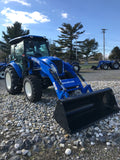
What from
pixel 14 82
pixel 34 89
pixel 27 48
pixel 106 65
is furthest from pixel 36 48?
pixel 106 65

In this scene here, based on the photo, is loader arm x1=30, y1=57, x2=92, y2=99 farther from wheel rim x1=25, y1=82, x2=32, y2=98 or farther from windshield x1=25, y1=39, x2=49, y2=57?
windshield x1=25, y1=39, x2=49, y2=57

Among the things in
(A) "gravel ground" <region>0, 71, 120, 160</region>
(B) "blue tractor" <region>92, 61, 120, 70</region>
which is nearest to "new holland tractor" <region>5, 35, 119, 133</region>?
(A) "gravel ground" <region>0, 71, 120, 160</region>

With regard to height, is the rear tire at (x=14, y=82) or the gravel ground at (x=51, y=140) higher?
the rear tire at (x=14, y=82)

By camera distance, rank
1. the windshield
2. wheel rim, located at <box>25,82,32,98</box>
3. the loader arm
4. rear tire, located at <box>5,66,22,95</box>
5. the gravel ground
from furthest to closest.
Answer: rear tire, located at <box>5,66,22,95</box>, the windshield, wheel rim, located at <box>25,82,32,98</box>, the loader arm, the gravel ground

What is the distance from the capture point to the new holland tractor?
109 inches

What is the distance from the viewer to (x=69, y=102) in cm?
277

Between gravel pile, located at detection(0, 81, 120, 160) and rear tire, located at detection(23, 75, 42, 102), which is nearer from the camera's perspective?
gravel pile, located at detection(0, 81, 120, 160)

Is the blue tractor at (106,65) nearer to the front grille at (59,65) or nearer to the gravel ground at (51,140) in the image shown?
the front grille at (59,65)

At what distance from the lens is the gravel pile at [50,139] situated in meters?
2.15

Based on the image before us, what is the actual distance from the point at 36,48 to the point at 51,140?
3829mm

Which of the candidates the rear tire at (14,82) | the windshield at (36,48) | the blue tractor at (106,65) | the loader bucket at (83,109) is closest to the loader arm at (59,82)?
the loader bucket at (83,109)

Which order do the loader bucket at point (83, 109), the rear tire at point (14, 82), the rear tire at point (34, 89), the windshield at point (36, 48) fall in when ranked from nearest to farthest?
the loader bucket at point (83, 109) < the rear tire at point (34, 89) < the windshield at point (36, 48) < the rear tire at point (14, 82)

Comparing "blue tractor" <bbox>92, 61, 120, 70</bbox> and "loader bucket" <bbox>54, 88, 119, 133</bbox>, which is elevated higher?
"blue tractor" <bbox>92, 61, 120, 70</bbox>

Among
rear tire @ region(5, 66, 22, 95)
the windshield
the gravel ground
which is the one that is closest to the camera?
the gravel ground
